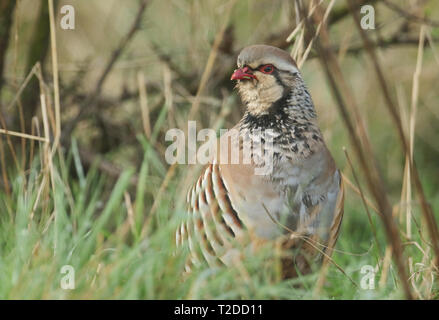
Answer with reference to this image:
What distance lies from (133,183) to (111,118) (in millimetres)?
639

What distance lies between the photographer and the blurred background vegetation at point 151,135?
204 centimetres

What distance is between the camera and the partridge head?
2398mm

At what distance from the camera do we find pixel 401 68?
5418 millimetres

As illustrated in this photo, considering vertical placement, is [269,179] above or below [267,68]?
below

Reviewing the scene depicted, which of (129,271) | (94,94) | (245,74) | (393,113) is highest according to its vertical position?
(94,94)

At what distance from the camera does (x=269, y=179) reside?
A: 2.43 meters

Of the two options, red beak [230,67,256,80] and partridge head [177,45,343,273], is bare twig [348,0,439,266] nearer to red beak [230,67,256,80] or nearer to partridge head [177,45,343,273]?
partridge head [177,45,343,273]

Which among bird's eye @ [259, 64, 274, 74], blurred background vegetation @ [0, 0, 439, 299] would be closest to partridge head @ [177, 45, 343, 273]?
bird's eye @ [259, 64, 274, 74]

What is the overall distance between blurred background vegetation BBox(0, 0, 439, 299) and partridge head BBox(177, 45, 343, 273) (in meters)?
0.13

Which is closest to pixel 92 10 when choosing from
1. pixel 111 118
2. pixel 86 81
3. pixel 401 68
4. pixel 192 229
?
pixel 86 81

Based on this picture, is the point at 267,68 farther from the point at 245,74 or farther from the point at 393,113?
the point at 393,113

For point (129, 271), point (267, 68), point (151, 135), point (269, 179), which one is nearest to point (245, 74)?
point (267, 68)

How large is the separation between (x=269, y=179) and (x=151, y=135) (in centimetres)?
168

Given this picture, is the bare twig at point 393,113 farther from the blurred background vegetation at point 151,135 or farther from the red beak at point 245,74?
the red beak at point 245,74
